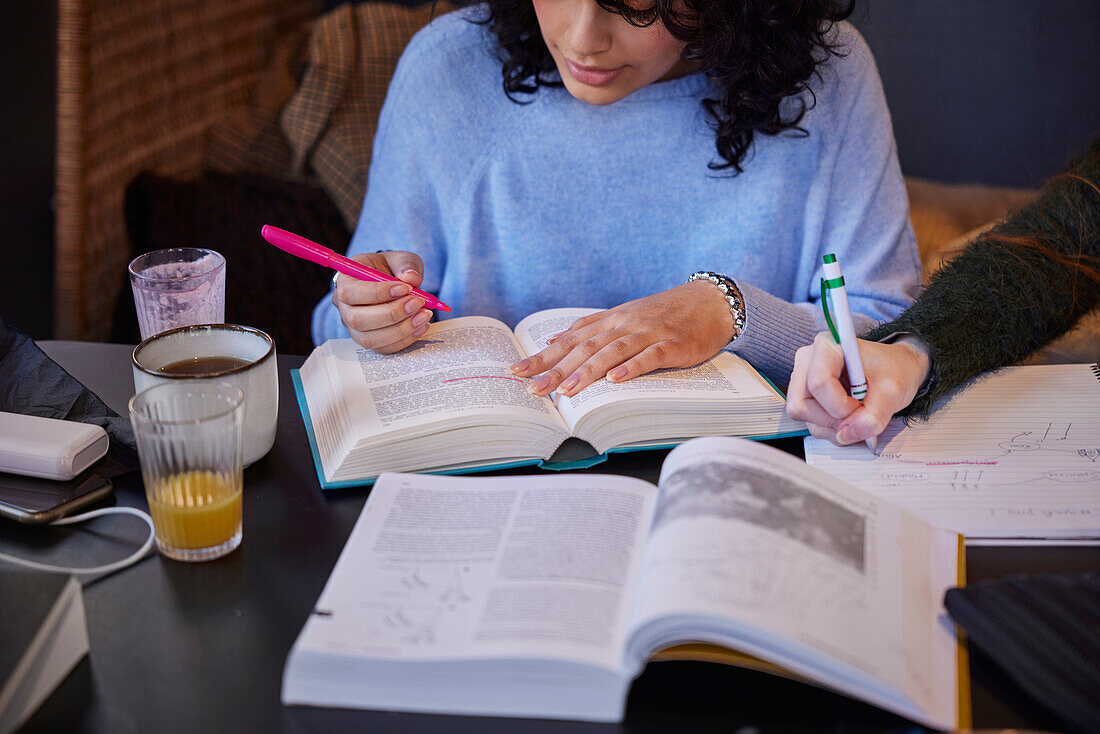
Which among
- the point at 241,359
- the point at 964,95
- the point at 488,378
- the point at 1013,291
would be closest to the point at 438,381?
the point at 488,378

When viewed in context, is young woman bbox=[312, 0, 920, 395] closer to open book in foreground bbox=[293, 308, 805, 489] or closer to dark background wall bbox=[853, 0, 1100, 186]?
open book in foreground bbox=[293, 308, 805, 489]

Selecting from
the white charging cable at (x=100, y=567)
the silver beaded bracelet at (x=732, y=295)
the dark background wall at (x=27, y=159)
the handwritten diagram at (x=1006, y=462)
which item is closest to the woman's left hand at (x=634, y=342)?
the silver beaded bracelet at (x=732, y=295)

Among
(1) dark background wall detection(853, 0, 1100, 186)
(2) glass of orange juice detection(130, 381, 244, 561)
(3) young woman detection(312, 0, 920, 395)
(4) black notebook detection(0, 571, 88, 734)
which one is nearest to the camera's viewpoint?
(4) black notebook detection(0, 571, 88, 734)

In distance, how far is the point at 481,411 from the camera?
0.86 m

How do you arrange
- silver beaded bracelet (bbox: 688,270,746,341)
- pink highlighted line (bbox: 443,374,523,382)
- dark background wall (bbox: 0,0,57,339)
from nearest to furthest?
1. pink highlighted line (bbox: 443,374,523,382)
2. silver beaded bracelet (bbox: 688,270,746,341)
3. dark background wall (bbox: 0,0,57,339)

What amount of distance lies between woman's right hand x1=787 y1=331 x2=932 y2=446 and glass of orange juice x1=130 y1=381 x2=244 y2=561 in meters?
0.51

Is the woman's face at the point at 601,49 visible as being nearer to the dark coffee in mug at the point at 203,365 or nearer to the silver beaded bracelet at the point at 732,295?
the silver beaded bracelet at the point at 732,295

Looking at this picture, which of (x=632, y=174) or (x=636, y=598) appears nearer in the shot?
(x=636, y=598)

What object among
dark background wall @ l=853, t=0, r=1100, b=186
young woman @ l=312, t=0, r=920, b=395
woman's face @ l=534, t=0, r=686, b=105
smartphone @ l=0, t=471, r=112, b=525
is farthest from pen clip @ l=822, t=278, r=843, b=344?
dark background wall @ l=853, t=0, r=1100, b=186

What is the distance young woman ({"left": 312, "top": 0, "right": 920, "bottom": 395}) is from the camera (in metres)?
1.31

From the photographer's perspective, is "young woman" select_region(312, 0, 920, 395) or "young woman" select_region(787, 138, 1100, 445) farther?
"young woman" select_region(312, 0, 920, 395)

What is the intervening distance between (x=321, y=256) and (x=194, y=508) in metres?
0.36

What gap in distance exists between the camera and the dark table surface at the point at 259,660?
23.4 inches

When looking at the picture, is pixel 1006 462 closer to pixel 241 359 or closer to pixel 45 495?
pixel 241 359
